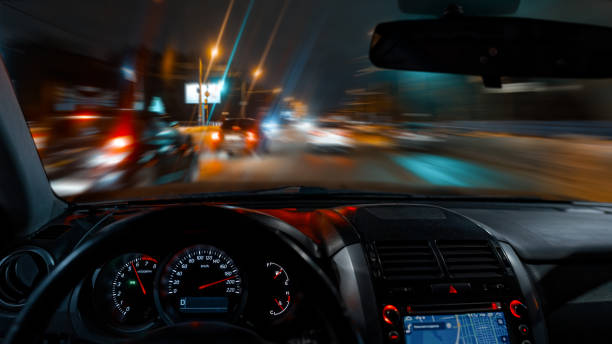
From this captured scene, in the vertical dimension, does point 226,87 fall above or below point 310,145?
above

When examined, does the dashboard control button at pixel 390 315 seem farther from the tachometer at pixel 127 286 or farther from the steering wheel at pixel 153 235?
the tachometer at pixel 127 286

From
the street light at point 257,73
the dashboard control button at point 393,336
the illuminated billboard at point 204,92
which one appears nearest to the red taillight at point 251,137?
the street light at point 257,73

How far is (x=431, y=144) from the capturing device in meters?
14.5

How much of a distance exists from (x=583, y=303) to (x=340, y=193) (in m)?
1.67

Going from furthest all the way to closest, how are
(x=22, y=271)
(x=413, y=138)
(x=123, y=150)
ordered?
(x=413, y=138), (x=123, y=150), (x=22, y=271)

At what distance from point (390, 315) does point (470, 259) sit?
0.59 meters

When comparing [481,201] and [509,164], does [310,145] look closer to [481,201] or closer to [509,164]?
[509,164]

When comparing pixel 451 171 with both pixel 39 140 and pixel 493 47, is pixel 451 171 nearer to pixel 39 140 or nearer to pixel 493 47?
pixel 493 47

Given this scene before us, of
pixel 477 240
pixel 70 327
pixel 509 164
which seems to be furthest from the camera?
pixel 509 164

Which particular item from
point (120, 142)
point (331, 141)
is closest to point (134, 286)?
point (120, 142)

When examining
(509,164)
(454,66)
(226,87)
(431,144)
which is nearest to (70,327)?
(226,87)

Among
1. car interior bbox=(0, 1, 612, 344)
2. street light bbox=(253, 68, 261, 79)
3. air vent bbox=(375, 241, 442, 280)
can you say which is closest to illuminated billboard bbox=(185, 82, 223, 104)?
street light bbox=(253, 68, 261, 79)

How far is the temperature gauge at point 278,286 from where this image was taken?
7.27ft

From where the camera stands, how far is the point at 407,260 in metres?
2.38
